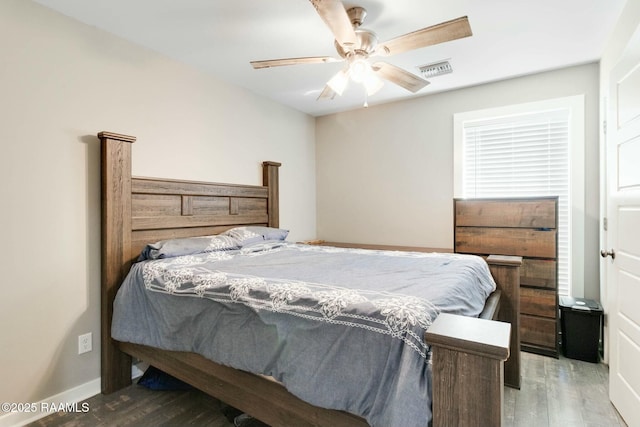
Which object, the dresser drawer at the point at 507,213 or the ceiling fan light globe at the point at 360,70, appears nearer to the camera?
the ceiling fan light globe at the point at 360,70

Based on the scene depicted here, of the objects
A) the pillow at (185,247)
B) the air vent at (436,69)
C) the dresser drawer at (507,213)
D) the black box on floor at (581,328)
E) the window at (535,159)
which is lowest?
the black box on floor at (581,328)

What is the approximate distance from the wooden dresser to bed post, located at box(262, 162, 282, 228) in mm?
2043

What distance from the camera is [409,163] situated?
148 inches

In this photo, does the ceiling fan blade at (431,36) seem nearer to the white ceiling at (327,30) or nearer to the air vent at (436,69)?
the white ceiling at (327,30)

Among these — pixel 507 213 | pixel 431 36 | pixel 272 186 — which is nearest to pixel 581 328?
pixel 507 213

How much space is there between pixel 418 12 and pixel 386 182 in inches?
81.4

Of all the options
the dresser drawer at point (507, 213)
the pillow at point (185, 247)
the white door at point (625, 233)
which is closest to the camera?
the white door at point (625, 233)

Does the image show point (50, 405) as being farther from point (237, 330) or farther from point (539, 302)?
point (539, 302)

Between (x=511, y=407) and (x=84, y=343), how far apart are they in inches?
110

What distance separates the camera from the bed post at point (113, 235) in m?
2.21

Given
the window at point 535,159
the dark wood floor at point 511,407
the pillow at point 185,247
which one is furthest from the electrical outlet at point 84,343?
the window at point 535,159

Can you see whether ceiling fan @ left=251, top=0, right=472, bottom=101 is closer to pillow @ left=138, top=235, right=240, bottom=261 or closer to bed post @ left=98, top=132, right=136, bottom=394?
bed post @ left=98, top=132, right=136, bottom=394

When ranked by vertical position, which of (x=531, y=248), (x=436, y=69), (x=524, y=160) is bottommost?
(x=531, y=248)

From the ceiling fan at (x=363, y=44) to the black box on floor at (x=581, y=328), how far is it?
2181mm
